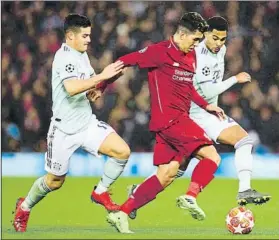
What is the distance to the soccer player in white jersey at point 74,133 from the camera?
9836 mm

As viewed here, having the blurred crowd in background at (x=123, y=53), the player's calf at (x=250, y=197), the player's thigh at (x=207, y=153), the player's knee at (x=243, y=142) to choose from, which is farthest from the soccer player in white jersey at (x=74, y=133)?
the blurred crowd in background at (x=123, y=53)

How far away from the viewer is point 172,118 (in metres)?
9.76

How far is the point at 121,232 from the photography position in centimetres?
948

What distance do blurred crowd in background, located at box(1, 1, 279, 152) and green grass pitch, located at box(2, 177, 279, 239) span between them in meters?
0.89

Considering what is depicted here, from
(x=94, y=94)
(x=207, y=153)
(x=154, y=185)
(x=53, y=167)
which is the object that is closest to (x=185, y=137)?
(x=207, y=153)

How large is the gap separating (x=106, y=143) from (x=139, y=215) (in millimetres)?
2306

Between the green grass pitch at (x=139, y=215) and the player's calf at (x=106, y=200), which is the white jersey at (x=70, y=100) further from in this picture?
the green grass pitch at (x=139, y=215)

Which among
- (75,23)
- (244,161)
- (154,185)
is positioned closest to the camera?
(154,185)

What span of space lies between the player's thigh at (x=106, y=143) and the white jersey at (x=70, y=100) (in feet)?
0.55

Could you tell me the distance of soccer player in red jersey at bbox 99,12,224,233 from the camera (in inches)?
379

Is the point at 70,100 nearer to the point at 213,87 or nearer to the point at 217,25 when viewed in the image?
the point at 213,87

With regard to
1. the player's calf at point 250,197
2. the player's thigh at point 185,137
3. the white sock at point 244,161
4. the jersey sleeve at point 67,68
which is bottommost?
the player's calf at point 250,197

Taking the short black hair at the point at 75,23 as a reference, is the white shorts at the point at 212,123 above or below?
below

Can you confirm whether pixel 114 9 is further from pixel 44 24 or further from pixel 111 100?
pixel 111 100
